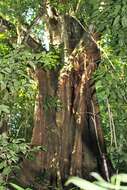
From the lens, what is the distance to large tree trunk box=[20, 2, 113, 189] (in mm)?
4770

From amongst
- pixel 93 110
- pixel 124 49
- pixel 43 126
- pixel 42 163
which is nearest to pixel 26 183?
pixel 42 163

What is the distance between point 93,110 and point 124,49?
2.23 metres

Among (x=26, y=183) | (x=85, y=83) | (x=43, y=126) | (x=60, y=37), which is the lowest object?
(x=26, y=183)

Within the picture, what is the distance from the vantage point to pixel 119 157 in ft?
15.4

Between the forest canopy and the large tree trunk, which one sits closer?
the forest canopy

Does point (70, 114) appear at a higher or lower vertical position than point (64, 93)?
lower

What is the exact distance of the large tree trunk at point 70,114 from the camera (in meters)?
4.77

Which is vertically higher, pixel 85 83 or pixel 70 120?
pixel 85 83

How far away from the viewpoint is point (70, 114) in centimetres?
500

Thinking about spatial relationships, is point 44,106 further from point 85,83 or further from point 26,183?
point 26,183

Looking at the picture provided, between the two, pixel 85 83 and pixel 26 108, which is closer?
pixel 85 83

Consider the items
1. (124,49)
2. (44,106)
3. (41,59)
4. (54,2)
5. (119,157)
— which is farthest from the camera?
(44,106)

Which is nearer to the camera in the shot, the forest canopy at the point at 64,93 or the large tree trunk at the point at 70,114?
the forest canopy at the point at 64,93

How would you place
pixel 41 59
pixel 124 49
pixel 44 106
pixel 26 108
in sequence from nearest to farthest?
1. pixel 41 59
2. pixel 124 49
3. pixel 44 106
4. pixel 26 108
